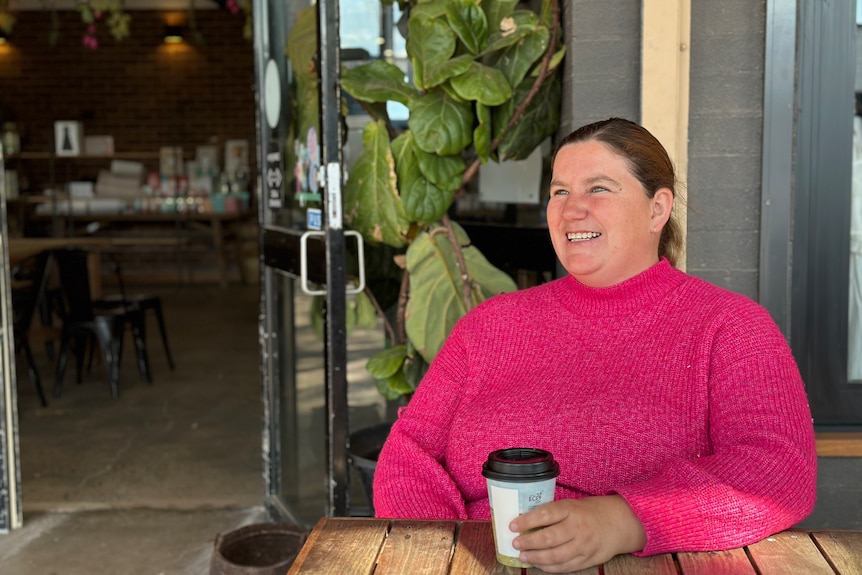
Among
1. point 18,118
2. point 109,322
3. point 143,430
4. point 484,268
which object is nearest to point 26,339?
point 109,322

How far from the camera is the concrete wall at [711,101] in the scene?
2.45 m

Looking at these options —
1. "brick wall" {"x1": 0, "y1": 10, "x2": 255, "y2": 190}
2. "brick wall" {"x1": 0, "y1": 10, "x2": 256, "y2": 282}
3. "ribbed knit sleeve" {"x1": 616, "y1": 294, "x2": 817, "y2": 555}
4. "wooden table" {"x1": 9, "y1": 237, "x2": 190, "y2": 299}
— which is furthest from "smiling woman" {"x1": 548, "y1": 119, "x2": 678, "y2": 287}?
"brick wall" {"x1": 0, "y1": 10, "x2": 255, "y2": 190}

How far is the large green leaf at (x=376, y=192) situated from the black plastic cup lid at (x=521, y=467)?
1513mm

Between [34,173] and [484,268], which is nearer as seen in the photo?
[484,268]

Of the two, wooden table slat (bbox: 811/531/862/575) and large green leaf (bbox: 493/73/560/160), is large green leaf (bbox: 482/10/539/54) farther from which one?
wooden table slat (bbox: 811/531/862/575)

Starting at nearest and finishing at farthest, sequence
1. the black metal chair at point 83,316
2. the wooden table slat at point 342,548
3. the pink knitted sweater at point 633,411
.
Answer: the wooden table slat at point 342,548
the pink knitted sweater at point 633,411
the black metal chair at point 83,316

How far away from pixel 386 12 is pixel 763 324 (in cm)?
200

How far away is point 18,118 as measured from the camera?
417 inches

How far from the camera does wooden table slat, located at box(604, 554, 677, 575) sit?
1311 millimetres

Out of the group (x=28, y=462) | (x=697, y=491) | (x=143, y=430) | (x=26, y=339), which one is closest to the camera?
(x=697, y=491)

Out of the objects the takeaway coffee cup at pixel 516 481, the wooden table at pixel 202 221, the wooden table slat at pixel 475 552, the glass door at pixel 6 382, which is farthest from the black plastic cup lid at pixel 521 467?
the wooden table at pixel 202 221

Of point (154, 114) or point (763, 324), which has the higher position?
point (154, 114)

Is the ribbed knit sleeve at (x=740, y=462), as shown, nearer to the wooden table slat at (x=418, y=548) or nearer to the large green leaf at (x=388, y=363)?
the wooden table slat at (x=418, y=548)

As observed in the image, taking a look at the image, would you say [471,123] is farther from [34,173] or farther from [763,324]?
[34,173]
